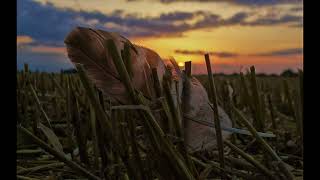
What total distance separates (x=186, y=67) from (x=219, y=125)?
0.40 feet

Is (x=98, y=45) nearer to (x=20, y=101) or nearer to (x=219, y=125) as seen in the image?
(x=219, y=125)

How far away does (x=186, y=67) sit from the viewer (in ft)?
2.89

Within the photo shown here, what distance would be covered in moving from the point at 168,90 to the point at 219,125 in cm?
14

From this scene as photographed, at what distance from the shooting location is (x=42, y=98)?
2881 millimetres

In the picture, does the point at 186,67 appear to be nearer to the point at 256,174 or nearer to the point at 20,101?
the point at 256,174

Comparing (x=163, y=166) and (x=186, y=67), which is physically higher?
(x=186, y=67)
